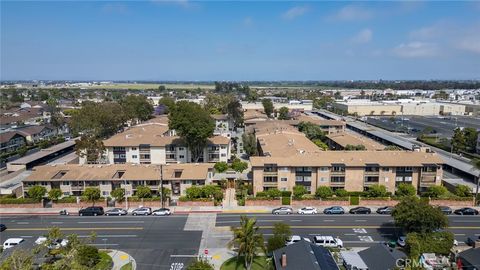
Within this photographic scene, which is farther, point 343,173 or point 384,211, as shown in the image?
point 343,173

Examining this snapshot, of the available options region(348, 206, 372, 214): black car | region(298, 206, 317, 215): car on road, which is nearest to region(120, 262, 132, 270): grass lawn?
region(298, 206, 317, 215): car on road

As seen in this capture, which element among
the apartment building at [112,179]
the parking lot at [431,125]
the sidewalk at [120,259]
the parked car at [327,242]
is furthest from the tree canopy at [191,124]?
the parking lot at [431,125]

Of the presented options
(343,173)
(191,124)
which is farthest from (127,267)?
(343,173)

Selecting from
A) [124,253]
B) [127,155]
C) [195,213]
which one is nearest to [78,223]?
[124,253]

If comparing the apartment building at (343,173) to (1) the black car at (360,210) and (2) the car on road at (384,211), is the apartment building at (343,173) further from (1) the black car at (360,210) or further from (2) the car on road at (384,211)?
(2) the car on road at (384,211)

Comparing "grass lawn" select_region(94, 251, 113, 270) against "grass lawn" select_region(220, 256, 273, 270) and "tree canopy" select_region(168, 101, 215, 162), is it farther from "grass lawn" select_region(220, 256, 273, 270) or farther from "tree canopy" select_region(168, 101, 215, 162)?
"tree canopy" select_region(168, 101, 215, 162)

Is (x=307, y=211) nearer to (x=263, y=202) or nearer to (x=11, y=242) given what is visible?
(x=263, y=202)

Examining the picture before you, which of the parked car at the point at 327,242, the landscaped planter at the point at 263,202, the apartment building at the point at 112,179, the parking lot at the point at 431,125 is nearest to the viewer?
the parked car at the point at 327,242
